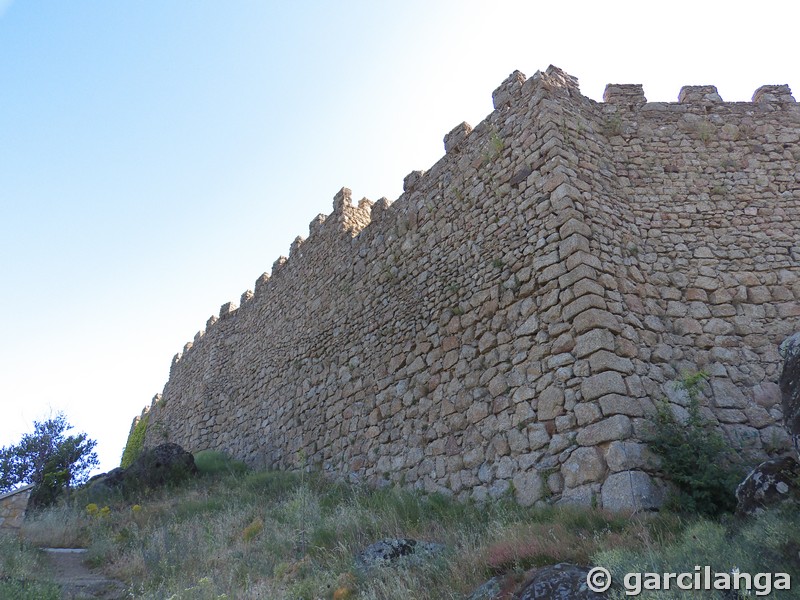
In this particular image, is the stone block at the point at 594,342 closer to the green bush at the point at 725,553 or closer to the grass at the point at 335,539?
the grass at the point at 335,539

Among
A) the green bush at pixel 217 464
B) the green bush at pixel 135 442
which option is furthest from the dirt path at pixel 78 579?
the green bush at pixel 135 442

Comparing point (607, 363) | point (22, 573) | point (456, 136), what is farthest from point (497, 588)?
point (456, 136)

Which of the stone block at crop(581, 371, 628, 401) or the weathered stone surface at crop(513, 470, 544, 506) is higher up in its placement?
the stone block at crop(581, 371, 628, 401)

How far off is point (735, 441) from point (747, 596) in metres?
3.57

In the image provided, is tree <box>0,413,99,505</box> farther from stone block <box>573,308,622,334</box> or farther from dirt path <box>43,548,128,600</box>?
stone block <box>573,308,622,334</box>

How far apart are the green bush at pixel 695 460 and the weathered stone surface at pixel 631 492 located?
0.17m

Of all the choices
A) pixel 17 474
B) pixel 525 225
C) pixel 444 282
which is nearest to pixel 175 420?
pixel 17 474

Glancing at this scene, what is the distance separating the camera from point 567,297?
683 centimetres

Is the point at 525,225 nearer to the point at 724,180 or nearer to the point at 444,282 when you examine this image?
the point at 444,282

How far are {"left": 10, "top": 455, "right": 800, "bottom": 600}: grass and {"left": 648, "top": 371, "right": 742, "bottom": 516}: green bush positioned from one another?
→ 40 centimetres

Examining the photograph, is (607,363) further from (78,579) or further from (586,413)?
(78,579)

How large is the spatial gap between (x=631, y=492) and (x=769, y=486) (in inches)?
52.3

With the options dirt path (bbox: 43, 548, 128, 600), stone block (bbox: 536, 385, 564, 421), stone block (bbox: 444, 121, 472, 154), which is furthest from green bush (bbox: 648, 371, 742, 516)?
dirt path (bbox: 43, 548, 128, 600)

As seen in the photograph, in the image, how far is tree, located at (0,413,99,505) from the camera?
15.9m
